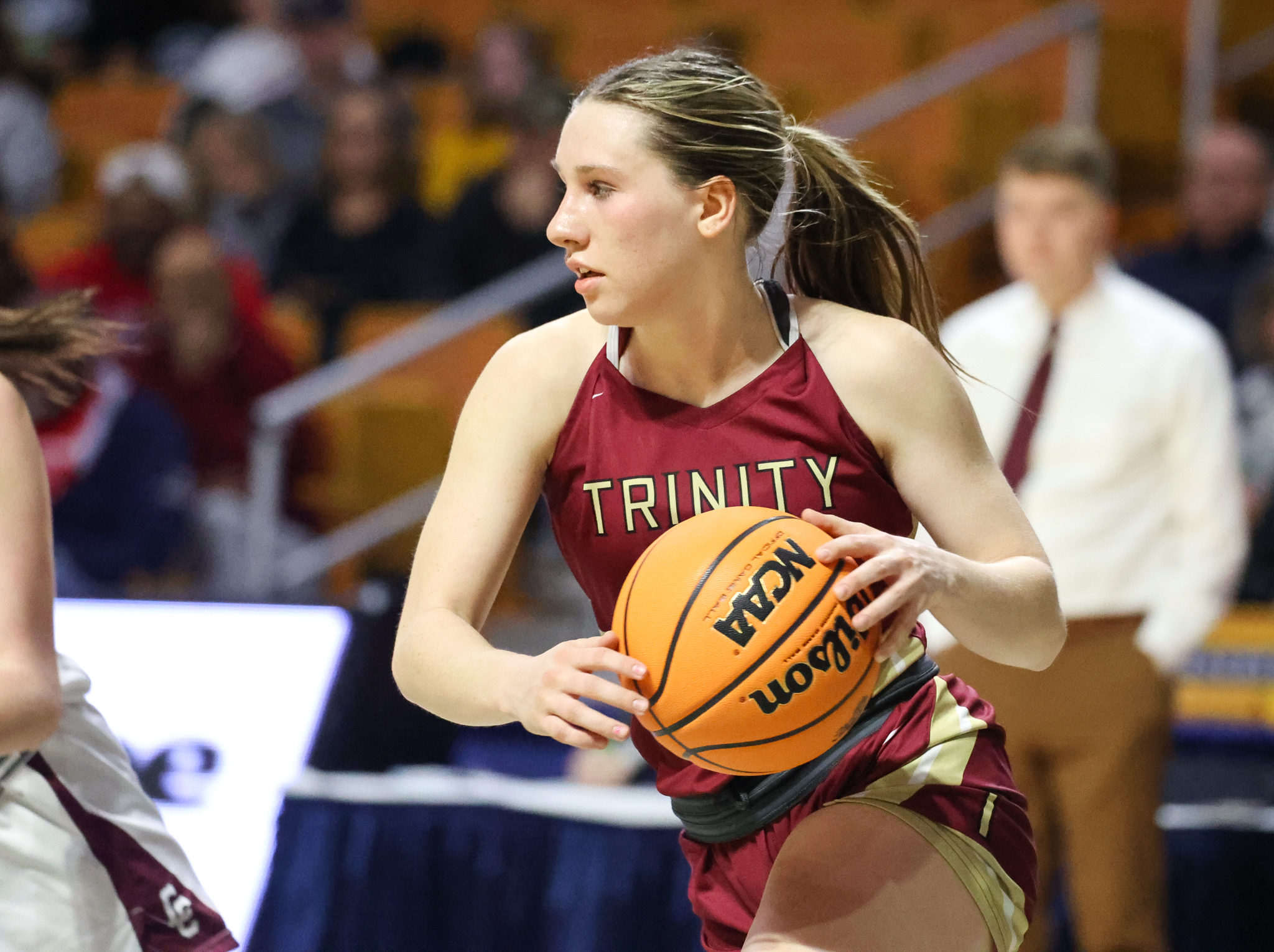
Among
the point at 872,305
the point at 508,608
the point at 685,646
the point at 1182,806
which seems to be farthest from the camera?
the point at 508,608

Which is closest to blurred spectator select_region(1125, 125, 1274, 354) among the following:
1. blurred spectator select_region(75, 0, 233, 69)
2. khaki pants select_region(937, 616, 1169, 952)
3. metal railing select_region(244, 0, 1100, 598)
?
metal railing select_region(244, 0, 1100, 598)

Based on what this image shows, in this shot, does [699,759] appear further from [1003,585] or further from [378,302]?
[378,302]

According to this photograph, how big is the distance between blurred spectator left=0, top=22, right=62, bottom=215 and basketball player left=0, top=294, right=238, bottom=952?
22.9ft

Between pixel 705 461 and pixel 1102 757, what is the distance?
2.36m

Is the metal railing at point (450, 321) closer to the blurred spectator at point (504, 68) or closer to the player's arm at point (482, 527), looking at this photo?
the blurred spectator at point (504, 68)

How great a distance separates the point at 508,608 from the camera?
6191 mm

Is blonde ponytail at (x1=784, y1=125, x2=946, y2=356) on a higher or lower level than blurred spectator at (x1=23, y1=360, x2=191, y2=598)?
higher

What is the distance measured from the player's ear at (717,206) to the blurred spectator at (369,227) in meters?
5.10

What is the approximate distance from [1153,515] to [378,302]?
3971 mm

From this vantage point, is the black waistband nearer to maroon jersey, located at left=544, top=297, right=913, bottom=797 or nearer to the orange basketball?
maroon jersey, located at left=544, top=297, right=913, bottom=797

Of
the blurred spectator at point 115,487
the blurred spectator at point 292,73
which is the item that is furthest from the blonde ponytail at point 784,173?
the blurred spectator at point 292,73

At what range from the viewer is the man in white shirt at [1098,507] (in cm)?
428

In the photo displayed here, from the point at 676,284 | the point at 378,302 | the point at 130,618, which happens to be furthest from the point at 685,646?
the point at 378,302

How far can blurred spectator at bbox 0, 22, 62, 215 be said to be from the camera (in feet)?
29.2
